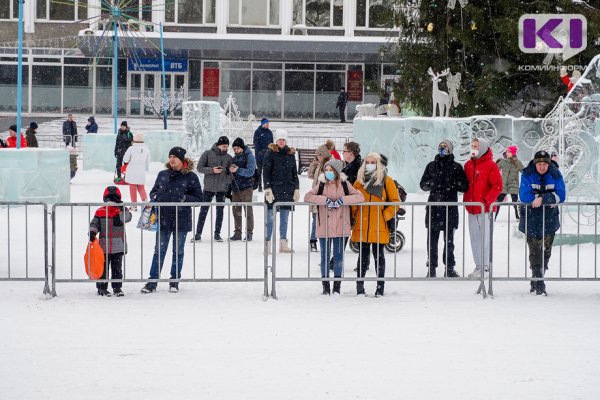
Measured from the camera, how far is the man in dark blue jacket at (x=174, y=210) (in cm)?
1196

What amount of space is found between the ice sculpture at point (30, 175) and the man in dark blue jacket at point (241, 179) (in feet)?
16.6

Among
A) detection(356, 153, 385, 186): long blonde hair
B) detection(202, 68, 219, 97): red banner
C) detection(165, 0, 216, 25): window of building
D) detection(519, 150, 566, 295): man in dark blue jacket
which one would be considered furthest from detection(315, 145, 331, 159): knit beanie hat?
detection(165, 0, 216, 25): window of building

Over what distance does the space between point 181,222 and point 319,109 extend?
42.3 metres

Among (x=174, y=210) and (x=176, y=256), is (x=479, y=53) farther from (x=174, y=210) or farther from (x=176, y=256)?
(x=176, y=256)

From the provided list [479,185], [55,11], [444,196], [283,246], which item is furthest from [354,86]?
[479,185]

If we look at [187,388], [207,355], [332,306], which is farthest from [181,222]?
[187,388]

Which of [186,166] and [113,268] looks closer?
[113,268]

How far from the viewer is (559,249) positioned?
1477cm

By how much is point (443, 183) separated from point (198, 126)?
1895 cm

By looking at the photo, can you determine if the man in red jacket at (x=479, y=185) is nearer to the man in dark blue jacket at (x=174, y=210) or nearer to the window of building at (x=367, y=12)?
the man in dark blue jacket at (x=174, y=210)

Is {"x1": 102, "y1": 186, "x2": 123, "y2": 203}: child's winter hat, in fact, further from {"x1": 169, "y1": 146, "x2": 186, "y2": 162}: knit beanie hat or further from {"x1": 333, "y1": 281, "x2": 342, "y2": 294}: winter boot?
{"x1": 333, "y1": 281, "x2": 342, "y2": 294}: winter boot

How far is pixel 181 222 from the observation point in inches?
473

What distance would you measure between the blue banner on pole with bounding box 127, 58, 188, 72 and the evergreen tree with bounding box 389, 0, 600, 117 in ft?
66.4

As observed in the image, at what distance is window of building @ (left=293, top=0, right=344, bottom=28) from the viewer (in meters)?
55.1
